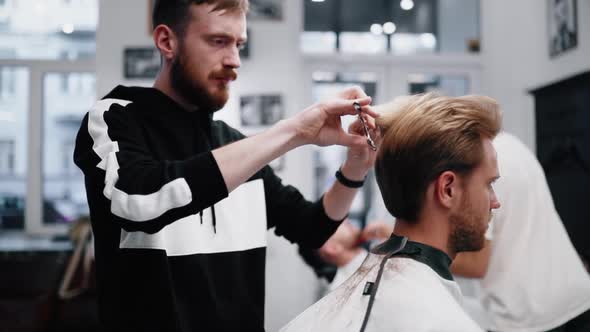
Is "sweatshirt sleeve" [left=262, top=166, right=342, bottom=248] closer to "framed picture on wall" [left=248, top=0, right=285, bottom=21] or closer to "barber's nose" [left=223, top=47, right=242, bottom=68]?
"barber's nose" [left=223, top=47, right=242, bottom=68]

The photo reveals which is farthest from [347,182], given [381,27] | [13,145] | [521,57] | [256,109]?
[13,145]

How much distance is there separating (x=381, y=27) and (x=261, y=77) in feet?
4.11

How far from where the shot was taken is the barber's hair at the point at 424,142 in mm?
1205

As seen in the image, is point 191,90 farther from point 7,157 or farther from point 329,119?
point 7,157

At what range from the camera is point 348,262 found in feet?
9.36

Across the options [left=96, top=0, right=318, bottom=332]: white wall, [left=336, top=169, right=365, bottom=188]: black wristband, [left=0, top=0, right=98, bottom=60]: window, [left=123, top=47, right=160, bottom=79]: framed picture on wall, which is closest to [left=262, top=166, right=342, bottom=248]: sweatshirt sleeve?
[left=336, top=169, right=365, bottom=188]: black wristband

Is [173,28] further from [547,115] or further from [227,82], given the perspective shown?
[547,115]

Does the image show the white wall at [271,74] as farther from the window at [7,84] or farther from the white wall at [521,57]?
the white wall at [521,57]

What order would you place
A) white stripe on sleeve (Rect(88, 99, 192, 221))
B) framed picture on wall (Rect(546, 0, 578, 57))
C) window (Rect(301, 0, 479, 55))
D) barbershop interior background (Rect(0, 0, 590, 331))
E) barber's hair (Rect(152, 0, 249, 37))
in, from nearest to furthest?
white stripe on sleeve (Rect(88, 99, 192, 221))
barber's hair (Rect(152, 0, 249, 37))
framed picture on wall (Rect(546, 0, 578, 57))
barbershop interior background (Rect(0, 0, 590, 331))
window (Rect(301, 0, 479, 55))

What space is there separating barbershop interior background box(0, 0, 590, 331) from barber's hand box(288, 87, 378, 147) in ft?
10.8

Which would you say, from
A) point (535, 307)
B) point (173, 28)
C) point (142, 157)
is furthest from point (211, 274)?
point (535, 307)

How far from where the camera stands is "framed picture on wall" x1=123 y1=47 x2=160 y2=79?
15.2 feet

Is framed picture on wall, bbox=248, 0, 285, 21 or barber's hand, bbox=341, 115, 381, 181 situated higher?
framed picture on wall, bbox=248, 0, 285, 21

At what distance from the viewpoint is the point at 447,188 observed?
1207 millimetres
